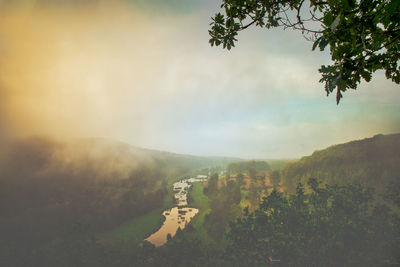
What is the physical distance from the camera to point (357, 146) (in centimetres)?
3266

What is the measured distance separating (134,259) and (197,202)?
3435cm

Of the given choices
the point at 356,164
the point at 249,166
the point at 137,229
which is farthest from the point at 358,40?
the point at 249,166

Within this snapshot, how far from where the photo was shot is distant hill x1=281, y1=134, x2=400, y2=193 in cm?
2533

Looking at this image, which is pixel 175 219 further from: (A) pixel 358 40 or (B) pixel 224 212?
(A) pixel 358 40

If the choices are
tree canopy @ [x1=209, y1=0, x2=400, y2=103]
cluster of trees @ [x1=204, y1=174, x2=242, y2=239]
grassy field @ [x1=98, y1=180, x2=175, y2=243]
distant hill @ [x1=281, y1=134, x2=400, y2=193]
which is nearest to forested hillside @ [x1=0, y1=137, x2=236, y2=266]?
Answer: grassy field @ [x1=98, y1=180, x2=175, y2=243]

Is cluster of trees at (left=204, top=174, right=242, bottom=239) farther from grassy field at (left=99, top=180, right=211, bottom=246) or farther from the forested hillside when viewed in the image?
the forested hillside

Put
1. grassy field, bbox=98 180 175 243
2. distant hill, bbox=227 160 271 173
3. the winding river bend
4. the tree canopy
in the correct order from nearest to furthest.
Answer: the tree canopy, the winding river bend, grassy field, bbox=98 180 175 243, distant hill, bbox=227 160 271 173

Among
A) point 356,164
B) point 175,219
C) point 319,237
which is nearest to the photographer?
point 319,237

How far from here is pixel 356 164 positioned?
96.6 feet

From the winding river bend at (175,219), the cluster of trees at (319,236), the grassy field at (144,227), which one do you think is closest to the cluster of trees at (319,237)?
the cluster of trees at (319,236)

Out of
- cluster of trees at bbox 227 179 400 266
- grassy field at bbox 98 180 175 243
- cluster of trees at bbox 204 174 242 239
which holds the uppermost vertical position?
cluster of trees at bbox 227 179 400 266

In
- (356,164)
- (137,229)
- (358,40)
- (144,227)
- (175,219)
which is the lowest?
(137,229)

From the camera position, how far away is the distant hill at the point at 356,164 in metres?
25.3

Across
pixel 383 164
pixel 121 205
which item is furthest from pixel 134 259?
pixel 383 164
